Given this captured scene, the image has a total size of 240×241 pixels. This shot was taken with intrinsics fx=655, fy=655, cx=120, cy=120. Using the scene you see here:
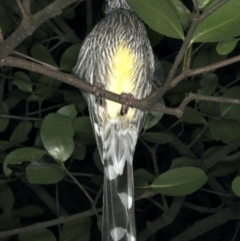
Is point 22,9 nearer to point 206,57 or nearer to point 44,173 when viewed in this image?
point 44,173

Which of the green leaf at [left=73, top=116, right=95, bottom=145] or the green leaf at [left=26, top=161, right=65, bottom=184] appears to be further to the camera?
the green leaf at [left=73, top=116, right=95, bottom=145]

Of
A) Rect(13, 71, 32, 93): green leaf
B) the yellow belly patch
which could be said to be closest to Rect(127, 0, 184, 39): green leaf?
the yellow belly patch

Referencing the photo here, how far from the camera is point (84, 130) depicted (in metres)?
2.32

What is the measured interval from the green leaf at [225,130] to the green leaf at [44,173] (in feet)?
1.87

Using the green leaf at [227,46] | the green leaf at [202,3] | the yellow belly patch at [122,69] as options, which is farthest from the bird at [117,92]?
the green leaf at [202,3]

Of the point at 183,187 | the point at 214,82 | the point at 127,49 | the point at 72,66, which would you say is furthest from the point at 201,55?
the point at 183,187

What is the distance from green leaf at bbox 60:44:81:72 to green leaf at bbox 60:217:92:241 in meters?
0.56

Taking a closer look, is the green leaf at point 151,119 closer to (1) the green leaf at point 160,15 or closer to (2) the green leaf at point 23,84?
(2) the green leaf at point 23,84

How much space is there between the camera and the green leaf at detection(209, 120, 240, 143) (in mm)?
2238

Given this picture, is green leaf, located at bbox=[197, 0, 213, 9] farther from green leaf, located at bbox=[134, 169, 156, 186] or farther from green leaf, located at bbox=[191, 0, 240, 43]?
green leaf, located at bbox=[134, 169, 156, 186]

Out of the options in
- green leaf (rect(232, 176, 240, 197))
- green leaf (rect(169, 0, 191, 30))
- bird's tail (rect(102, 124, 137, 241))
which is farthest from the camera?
bird's tail (rect(102, 124, 137, 241))

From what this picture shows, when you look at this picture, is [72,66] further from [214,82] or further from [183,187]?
[183,187]

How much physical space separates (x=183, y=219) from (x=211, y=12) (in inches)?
81.6

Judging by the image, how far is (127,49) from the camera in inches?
88.7
